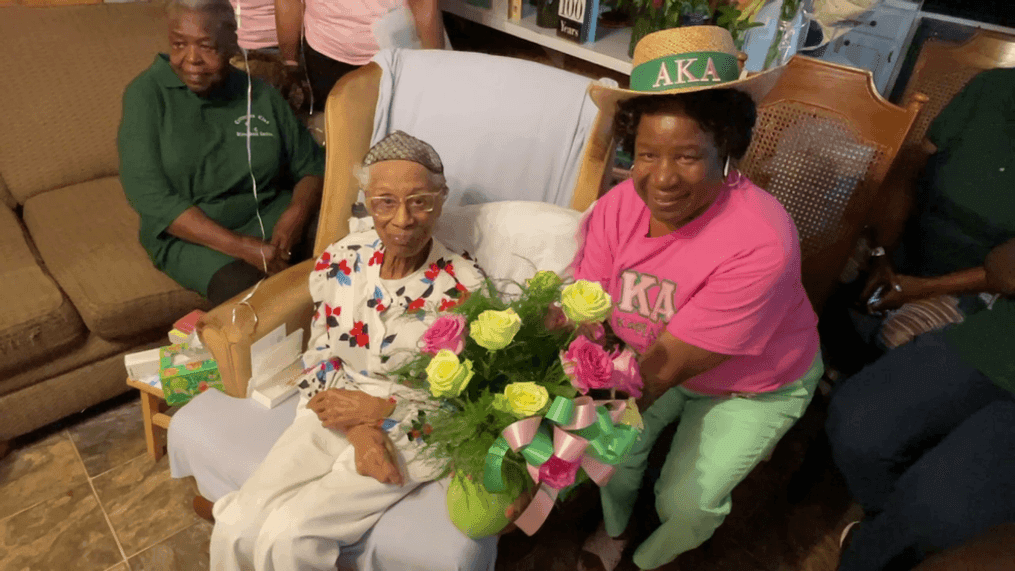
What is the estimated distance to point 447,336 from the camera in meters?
1.00

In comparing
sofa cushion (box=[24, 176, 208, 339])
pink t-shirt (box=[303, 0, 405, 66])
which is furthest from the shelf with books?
sofa cushion (box=[24, 176, 208, 339])

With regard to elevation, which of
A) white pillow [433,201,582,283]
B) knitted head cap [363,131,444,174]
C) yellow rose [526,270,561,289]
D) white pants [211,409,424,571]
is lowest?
white pants [211,409,424,571]

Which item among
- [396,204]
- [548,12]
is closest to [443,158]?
[396,204]

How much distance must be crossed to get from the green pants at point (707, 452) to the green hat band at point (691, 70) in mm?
734

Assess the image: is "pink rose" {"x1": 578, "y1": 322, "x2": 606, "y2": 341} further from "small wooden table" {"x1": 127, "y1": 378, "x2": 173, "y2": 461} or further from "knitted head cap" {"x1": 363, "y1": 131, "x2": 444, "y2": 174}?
"small wooden table" {"x1": 127, "y1": 378, "x2": 173, "y2": 461}

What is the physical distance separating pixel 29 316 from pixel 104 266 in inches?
10.3

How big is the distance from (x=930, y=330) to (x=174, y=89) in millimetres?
2253

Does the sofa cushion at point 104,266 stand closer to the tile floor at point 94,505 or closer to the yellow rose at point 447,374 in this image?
the tile floor at point 94,505

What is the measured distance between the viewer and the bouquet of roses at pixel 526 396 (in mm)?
954

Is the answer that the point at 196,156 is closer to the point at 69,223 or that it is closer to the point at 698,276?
the point at 69,223

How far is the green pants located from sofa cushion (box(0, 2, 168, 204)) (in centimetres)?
222

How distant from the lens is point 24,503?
1.77 meters

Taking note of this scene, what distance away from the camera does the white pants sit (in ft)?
3.91

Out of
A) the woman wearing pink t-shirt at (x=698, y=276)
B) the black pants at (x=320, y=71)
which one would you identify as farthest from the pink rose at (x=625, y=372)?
the black pants at (x=320, y=71)
